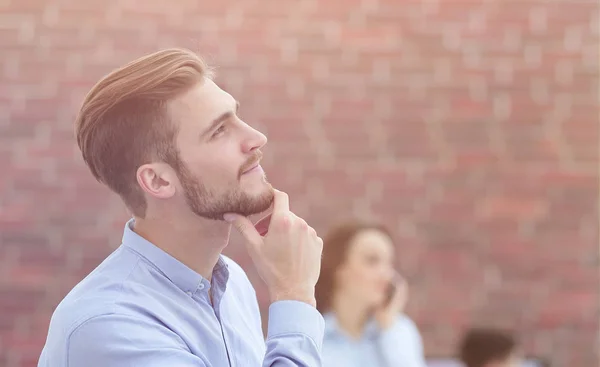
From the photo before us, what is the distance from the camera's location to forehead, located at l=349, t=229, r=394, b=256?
2.58 meters

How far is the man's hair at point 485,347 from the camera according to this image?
2666mm

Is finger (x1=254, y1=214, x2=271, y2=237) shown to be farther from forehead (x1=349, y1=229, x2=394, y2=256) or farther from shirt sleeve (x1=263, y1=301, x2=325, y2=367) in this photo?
forehead (x1=349, y1=229, x2=394, y2=256)

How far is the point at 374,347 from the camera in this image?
265 centimetres

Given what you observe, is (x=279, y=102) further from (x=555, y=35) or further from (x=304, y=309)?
(x=304, y=309)

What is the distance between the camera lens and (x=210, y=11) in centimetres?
270

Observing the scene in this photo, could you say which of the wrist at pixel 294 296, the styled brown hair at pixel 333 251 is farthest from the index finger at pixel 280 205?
the styled brown hair at pixel 333 251

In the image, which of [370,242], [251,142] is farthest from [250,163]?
[370,242]

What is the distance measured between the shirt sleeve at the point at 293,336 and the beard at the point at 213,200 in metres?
0.15

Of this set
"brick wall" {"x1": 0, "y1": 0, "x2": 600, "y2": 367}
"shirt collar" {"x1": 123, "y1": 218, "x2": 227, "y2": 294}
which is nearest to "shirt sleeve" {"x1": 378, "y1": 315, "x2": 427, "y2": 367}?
"brick wall" {"x1": 0, "y1": 0, "x2": 600, "y2": 367}

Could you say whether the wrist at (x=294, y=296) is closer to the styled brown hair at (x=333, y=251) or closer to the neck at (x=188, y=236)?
the neck at (x=188, y=236)

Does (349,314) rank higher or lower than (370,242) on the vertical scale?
lower

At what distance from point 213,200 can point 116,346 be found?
244 mm

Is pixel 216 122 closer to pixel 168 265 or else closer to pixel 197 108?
pixel 197 108

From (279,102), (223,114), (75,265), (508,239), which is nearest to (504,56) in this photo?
(508,239)
